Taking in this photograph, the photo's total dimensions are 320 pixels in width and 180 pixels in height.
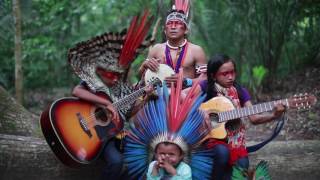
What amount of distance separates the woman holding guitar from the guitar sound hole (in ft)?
2.77

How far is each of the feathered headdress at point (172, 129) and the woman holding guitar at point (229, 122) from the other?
0.37ft

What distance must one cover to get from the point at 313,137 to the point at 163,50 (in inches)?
104

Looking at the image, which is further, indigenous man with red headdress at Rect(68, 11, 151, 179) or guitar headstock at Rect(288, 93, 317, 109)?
indigenous man with red headdress at Rect(68, 11, 151, 179)

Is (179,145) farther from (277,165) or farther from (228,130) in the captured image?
(277,165)

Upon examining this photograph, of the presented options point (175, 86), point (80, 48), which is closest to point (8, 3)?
point (80, 48)

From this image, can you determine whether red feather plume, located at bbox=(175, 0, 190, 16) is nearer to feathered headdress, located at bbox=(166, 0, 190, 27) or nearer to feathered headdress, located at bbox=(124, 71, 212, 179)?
feathered headdress, located at bbox=(166, 0, 190, 27)

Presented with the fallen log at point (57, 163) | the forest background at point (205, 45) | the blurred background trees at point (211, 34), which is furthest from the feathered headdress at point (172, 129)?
the blurred background trees at point (211, 34)

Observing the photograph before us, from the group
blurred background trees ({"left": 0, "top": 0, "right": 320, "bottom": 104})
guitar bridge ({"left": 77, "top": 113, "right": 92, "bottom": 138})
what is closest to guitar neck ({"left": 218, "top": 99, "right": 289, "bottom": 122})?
guitar bridge ({"left": 77, "top": 113, "right": 92, "bottom": 138})

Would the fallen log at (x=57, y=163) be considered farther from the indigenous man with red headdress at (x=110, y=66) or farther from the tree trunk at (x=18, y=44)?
the tree trunk at (x=18, y=44)

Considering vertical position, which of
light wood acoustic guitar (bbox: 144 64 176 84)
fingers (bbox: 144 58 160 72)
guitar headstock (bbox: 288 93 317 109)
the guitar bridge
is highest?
fingers (bbox: 144 58 160 72)

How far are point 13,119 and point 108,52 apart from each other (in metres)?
1.55

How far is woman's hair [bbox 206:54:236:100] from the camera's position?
3896 mm

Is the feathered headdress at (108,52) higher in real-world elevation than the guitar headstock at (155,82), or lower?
higher

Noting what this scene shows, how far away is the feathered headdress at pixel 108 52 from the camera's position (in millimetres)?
4012
